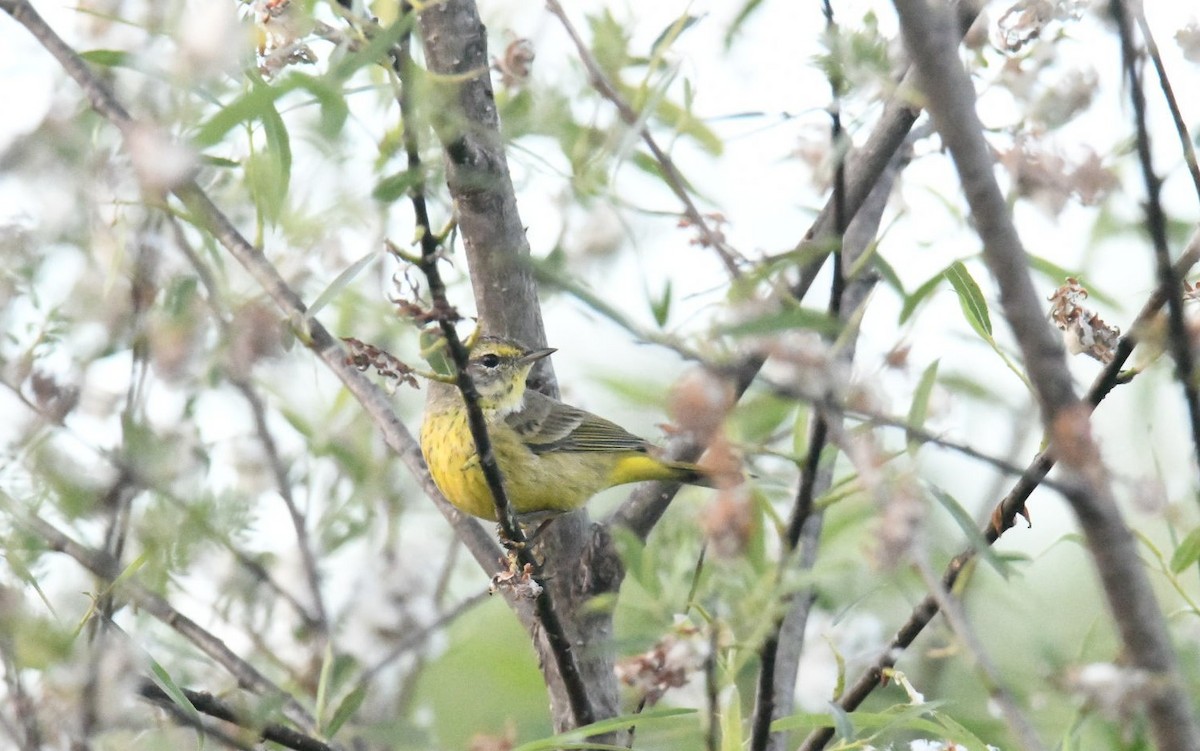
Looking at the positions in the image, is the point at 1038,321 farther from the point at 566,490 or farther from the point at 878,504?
the point at 566,490

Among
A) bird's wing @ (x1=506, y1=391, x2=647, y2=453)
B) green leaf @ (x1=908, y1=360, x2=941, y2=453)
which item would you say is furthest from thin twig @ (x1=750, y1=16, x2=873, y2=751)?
bird's wing @ (x1=506, y1=391, x2=647, y2=453)

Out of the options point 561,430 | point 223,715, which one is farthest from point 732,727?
point 561,430

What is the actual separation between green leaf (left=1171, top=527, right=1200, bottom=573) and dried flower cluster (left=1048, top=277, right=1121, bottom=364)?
290 mm

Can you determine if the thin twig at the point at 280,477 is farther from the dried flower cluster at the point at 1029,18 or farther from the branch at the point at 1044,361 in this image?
the branch at the point at 1044,361

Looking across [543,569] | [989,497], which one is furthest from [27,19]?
[989,497]

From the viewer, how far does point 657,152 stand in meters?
1.87

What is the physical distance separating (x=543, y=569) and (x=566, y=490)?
1.06 metres

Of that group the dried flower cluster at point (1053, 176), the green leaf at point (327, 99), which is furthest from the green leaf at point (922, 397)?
the green leaf at point (327, 99)

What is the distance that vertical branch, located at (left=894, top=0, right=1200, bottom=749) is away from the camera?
1000 mm

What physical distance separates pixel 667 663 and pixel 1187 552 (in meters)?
0.82

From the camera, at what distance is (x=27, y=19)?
2262 mm

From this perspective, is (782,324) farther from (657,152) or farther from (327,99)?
(657,152)

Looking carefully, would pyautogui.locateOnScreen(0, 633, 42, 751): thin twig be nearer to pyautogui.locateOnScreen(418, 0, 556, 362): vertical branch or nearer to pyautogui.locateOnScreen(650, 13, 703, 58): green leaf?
pyautogui.locateOnScreen(418, 0, 556, 362): vertical branch

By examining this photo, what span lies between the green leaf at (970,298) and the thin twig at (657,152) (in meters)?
0.38
